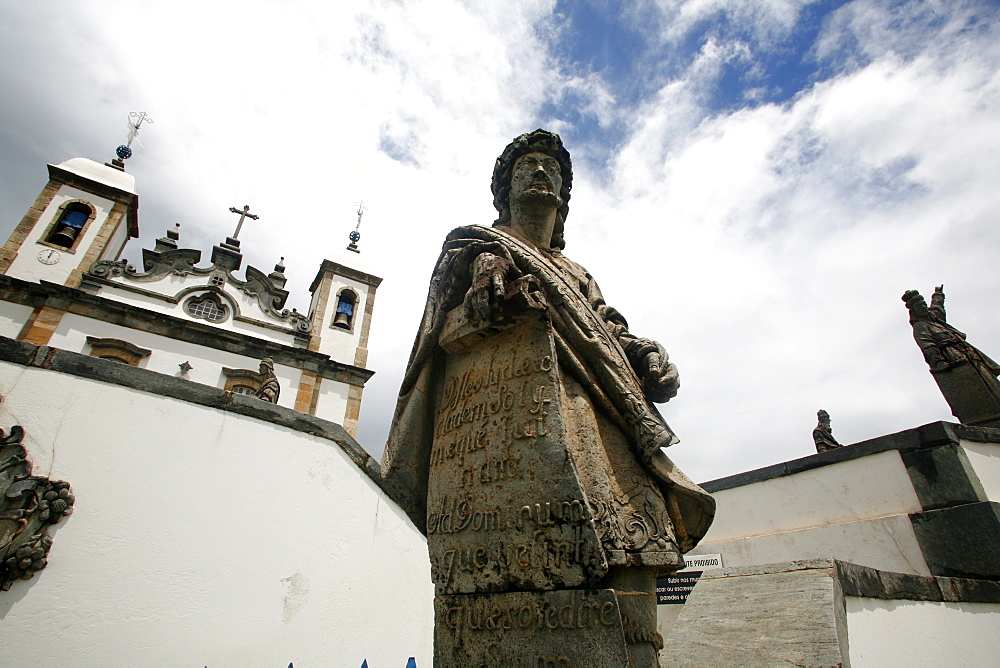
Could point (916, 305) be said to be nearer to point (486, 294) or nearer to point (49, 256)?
point (486, 294)

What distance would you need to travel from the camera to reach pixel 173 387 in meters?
4.66

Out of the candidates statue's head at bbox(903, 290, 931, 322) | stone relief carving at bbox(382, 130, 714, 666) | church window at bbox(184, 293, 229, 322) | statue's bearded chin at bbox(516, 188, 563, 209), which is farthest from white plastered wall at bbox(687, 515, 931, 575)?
church window at bbox(184, 293, 229, 322)

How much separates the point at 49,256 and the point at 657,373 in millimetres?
20450

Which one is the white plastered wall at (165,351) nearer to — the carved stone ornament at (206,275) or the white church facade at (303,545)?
the carved stone ornament at (206,275)

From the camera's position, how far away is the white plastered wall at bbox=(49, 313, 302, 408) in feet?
46.8

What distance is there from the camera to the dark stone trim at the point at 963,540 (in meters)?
4.23

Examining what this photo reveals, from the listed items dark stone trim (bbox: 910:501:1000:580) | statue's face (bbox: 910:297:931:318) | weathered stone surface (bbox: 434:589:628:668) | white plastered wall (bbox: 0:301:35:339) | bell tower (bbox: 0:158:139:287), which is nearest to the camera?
weathered stone surface (bbox: 434:589:628:668)

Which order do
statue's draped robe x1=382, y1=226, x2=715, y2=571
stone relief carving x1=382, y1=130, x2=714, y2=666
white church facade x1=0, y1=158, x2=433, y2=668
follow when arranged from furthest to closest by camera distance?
white church facade x1=0, y1=158, x2=433, y2=668, statue's draped robe x1=382, y1=226, x2=715, y2=571, stone relief carving x1=382, y1=130, x2=714, y2=666

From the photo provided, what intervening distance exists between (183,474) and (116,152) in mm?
23297

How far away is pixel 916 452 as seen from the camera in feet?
16.4

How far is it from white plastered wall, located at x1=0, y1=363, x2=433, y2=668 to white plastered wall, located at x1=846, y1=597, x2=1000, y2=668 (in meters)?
3.54

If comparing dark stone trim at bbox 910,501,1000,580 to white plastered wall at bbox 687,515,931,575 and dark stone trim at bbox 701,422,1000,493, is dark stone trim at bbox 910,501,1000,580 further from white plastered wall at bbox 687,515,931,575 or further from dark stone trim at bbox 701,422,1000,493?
dark stone trim at bbox 701,422,1000,493

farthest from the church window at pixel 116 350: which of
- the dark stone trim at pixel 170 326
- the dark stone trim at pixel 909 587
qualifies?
the dark stone trim at pixel 909 587

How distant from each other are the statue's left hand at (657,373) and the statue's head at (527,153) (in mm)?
1122
